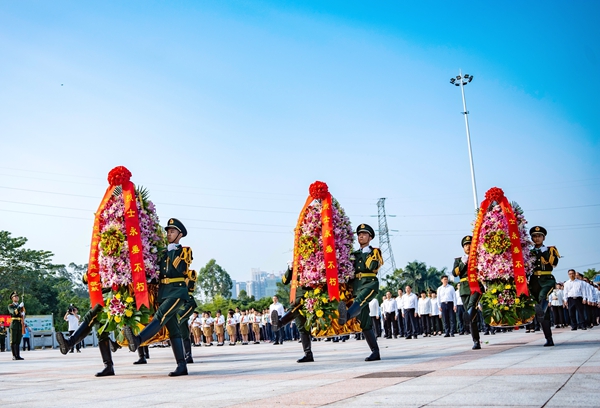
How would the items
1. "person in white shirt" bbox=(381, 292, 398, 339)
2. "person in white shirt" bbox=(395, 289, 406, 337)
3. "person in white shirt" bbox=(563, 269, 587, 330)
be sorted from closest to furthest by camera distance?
"person in white shirt" bbox=(563, 269, 587, 330)
"person in white shirt" bbox=(395, 289, 406, 337)
"person in white shirt" bbox=(381, 292, 398, 339)

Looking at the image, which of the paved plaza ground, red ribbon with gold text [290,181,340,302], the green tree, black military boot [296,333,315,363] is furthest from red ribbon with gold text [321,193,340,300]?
the green tree

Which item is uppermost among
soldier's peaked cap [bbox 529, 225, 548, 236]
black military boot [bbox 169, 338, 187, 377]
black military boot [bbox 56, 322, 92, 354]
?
soldier's peaked cap [bbox 529, 225, 548, 236]

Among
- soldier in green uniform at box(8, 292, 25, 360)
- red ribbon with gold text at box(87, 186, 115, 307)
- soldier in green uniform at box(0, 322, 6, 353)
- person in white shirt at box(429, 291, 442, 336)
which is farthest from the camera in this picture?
soldier in green uniform at box(0, 322, 6, 353)

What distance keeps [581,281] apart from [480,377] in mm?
15238

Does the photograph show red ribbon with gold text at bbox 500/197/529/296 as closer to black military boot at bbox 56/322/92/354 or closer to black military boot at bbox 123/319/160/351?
black military boot at bbox 123/319/160/351

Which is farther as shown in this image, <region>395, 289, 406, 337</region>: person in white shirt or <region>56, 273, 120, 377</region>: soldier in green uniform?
<region>395, 289, 406, 337</region>: person in white shirt

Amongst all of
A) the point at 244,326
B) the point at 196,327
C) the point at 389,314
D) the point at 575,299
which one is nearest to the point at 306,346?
the point at 575,299

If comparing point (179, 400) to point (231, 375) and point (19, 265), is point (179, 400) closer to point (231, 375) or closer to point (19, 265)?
point (231, 375)

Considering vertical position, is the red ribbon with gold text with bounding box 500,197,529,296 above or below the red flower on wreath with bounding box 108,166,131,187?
below

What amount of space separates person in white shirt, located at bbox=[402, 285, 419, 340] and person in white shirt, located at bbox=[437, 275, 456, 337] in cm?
148

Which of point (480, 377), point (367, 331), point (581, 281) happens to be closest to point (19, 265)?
point (581, 281)

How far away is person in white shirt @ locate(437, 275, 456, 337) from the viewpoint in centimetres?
1992

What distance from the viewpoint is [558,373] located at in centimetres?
653

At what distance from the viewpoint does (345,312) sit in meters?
9.66
